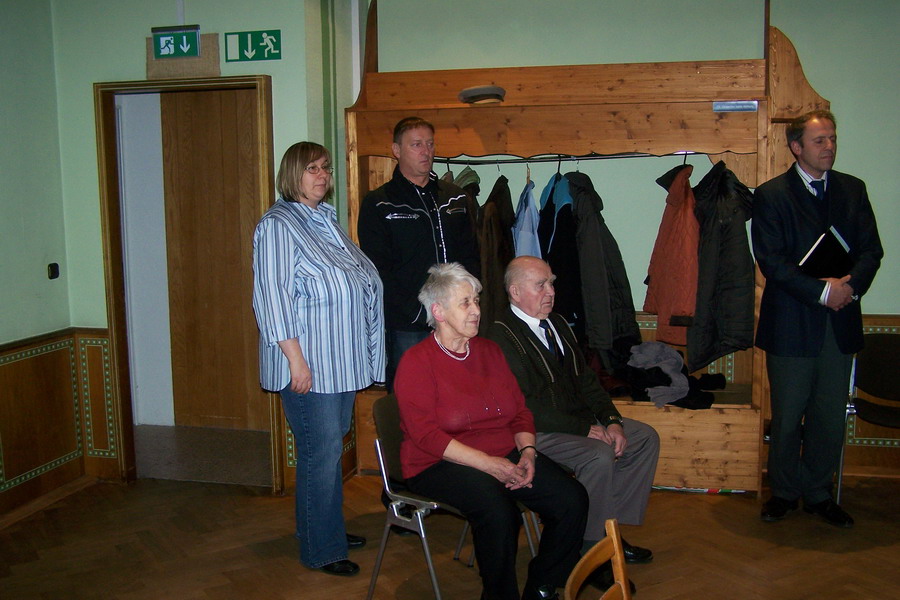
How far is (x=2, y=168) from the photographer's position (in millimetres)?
3641

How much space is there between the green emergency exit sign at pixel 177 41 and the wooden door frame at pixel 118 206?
13 cm

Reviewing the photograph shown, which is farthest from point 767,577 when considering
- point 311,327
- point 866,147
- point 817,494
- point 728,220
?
point 866,147

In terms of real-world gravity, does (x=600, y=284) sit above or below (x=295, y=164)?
below

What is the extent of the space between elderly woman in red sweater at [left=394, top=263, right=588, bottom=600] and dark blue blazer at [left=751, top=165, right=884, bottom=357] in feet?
4.68

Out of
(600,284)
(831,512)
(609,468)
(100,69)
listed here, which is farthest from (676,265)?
(100,69)

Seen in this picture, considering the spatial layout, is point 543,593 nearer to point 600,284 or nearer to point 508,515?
point 508,515

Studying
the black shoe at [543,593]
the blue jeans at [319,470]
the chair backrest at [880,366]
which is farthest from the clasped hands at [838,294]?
the blue jeans at [319,470]

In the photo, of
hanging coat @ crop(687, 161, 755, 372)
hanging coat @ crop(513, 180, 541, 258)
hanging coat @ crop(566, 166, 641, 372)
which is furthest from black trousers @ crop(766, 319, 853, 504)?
hanging coat @ crop(513, 180, 541, 258)

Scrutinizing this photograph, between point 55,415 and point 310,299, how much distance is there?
1.87 meters

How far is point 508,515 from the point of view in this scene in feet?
8.08

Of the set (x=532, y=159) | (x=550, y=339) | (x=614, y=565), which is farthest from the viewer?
(x=532, y=159)

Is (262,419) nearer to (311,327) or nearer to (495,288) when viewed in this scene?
(495,288)

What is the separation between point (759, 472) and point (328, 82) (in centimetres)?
284

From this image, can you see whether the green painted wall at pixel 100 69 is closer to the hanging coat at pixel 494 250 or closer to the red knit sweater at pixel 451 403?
the hanging coat at pixel 494 250
